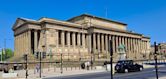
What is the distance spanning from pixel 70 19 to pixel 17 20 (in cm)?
2775

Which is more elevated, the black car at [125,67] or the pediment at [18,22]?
the pediment at [18,22]

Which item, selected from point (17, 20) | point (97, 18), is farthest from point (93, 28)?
point (17, 20)

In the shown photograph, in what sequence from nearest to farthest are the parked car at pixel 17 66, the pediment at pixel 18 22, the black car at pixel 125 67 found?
the black car at pixel 125 67 → the parked car at pixel 17 66 → the pediment at pixel 18 22

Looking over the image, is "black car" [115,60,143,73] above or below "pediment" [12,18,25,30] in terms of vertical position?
below

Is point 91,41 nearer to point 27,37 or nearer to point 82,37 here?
point 82,37

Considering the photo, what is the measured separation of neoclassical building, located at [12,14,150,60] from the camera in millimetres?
100625

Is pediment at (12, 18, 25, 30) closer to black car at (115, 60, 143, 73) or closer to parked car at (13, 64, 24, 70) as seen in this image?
parked car at (13, 64, 24, 70)

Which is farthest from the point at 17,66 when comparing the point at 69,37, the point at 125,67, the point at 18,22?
the point at 18,22

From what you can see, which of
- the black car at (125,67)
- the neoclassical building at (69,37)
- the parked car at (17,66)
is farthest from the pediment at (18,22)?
the black car at (125,67)

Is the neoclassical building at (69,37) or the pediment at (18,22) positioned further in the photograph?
the pediment at (18,22)

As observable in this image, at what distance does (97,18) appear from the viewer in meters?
126

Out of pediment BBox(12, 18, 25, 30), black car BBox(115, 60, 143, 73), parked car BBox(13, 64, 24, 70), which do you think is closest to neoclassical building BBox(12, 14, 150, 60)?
pediment BBox(12, 18, 25, 30)

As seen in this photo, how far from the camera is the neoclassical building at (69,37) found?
101 m

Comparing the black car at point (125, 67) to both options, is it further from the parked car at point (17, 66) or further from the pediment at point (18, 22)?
the pediment at point (18, 22)
